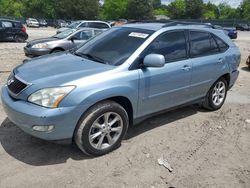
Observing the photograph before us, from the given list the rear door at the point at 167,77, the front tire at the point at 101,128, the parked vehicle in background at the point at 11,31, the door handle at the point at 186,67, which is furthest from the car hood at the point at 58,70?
the parked vehicle in background at the point at 11,31

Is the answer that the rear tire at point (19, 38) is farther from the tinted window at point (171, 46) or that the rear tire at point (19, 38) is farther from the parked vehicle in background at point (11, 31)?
the tinted window at point (171, 46)

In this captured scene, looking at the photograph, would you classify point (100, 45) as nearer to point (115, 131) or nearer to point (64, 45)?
point (115, 131)

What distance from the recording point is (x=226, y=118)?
5.62 metres

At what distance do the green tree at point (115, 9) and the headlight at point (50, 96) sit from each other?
8829 cm

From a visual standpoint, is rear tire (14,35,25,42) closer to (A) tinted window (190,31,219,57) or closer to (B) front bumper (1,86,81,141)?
(A) tinted window (190,31,219,57)

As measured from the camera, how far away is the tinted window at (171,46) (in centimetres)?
443

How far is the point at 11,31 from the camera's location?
1969 cm

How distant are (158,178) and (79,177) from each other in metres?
0.94

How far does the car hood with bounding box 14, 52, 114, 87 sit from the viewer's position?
144 inches

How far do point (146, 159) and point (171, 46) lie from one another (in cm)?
181

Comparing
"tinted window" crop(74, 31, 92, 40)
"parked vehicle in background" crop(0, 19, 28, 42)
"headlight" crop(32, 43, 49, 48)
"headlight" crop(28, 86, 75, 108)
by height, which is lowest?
"parked vehicle in background" crop(0, 19, 28, 42)

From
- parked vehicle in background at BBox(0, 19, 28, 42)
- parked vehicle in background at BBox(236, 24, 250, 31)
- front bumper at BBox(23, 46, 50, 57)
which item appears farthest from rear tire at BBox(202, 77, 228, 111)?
parked vehicle in background at BBox(236, 24, 250, 31)

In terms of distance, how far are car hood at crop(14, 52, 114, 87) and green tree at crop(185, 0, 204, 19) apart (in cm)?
7868

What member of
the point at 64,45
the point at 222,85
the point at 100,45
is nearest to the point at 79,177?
the point at 100,45
